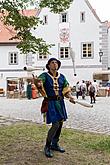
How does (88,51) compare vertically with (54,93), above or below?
above

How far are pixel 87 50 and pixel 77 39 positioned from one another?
1666 mm

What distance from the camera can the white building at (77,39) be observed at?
158 ft

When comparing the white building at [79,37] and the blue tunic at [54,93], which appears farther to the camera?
the white building at [79,37]

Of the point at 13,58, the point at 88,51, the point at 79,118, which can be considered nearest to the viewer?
the point at 79,118

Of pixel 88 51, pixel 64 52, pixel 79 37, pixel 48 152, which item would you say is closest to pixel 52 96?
pixel 48 152

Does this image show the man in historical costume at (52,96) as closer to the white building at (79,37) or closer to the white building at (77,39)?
the white building at (77,39)

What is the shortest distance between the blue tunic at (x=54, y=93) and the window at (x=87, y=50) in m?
40.7

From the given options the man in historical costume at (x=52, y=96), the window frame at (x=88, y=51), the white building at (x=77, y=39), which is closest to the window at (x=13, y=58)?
the white building at (x=77, y=39)

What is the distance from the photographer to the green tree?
884 cm

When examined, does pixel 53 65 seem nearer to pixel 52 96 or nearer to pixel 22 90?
pixel 52 96

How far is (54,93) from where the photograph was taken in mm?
7641

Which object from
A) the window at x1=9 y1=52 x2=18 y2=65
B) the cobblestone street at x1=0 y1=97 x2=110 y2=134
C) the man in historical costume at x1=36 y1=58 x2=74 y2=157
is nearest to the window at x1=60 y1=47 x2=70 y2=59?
the window at x1=9 y1=52 x2=18 y2=65

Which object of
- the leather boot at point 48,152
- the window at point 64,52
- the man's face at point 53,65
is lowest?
the leather boot at point 48,152

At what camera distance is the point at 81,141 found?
31.5 feet
